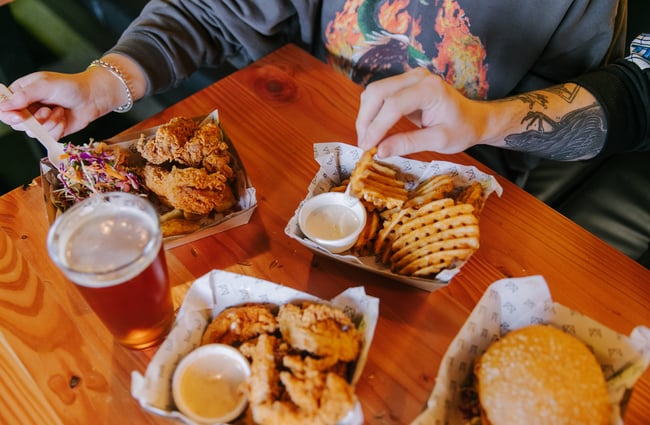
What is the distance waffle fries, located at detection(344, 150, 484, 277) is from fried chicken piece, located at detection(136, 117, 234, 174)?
14.2 inches

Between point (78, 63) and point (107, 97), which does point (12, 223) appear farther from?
point (78, 63)

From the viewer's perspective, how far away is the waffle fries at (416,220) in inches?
44.0

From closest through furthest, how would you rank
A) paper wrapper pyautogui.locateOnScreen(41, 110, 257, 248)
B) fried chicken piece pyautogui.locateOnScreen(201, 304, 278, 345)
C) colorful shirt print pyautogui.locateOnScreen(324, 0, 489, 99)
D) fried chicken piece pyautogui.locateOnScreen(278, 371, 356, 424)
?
fried chicken piece pyautogui.locateOnScreen(278, 371, 356, 424) → fried chicken piece pyautogui.locateOnScreen(201, 304, 278, 345) → paper wrapper pyautogui.locateOnScreen(41, 110, 257, 248) → colorful shirt print pyautogui.locateOnScreen(324, 0, 489, 99)

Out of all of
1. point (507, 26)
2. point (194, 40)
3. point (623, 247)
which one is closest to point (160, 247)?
point (194, 40)

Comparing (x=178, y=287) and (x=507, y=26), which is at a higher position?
(x=507, y=26)

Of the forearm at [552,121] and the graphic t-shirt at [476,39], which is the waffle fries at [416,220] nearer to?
the forearm at [552,121]

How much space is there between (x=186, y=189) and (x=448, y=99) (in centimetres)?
69

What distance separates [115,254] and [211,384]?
30 cm

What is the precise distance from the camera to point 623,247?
1.84m

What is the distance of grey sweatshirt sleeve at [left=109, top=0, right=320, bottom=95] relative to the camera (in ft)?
5.30

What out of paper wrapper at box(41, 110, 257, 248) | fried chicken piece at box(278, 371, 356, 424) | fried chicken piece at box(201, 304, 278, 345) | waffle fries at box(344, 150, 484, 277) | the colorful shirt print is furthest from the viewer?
the colorful shirt print

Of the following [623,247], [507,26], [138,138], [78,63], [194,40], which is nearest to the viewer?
[138,138]

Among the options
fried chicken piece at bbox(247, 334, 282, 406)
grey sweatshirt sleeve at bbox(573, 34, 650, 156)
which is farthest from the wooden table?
grey sweatshirt sleeve at bbox(573, 34, 650, 156)

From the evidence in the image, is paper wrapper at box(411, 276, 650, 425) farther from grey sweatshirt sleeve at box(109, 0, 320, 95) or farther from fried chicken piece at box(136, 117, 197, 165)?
grey sweatshirt sleeve at box(109, 0, 320, 95)
